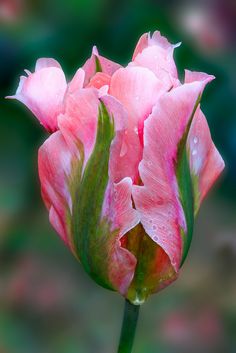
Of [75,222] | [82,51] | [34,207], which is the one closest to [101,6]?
[82,51]

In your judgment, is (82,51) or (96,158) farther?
(82,51)

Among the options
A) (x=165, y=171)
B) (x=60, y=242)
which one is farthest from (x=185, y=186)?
(x=60, y=242)

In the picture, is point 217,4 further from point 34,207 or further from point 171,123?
point 171,123

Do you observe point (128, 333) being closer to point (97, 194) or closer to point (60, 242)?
point (97, 194)

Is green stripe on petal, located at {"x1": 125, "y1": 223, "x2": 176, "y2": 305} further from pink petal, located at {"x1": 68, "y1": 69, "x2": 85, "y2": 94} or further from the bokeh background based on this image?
the bokeh background

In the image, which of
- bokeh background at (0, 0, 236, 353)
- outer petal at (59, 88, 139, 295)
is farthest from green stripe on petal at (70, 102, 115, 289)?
bokeh background at (0, 0, 236, 353)
